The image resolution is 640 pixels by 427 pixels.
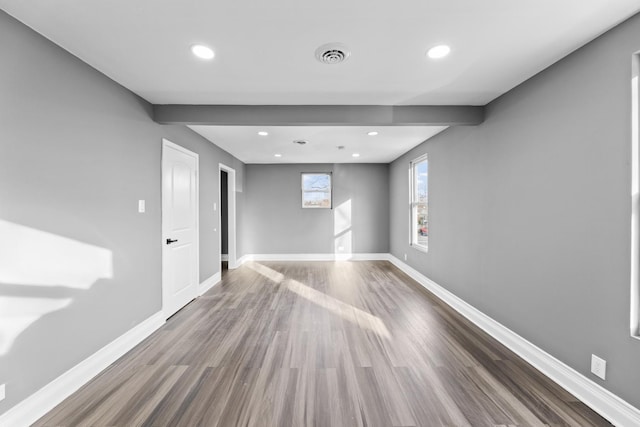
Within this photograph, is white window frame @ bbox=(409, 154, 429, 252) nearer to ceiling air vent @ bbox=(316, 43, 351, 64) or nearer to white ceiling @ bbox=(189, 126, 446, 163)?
white ceiling @ bbox=(189, 126, 446, 163)

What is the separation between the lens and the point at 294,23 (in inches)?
66.0

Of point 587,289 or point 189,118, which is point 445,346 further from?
point 189,118

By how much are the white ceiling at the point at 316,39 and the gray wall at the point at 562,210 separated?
0.81ft

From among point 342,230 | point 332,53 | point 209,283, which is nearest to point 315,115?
point 332,53

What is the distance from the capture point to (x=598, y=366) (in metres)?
1.79

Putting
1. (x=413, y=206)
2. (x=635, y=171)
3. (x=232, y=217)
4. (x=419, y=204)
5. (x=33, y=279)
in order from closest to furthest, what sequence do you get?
(x=635, y=171)
(x=33, y=279)
(x=419, y=204)
(x=413, y=206)
(x=232, y=217)

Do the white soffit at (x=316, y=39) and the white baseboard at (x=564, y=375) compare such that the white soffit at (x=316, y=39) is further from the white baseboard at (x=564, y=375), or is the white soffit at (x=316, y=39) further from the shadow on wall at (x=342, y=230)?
the shadow on wall at (x=342, y=230)

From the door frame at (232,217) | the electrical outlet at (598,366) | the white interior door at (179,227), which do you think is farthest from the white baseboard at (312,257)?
the electrical outlet at (598,366)

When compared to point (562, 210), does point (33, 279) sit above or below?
below

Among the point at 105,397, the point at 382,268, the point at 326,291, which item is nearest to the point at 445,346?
the point at 326,291

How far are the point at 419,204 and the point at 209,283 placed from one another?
3.92 metres

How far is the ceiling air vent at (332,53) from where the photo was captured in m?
1.91

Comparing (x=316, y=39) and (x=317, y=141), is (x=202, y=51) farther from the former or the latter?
(x=317, y=141)

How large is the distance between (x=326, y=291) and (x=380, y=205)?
3239 mm
